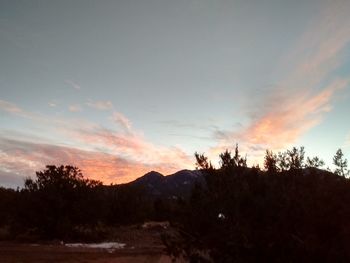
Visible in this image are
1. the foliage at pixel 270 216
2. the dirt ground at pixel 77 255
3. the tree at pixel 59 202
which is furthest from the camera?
the tree at pixel 59 202

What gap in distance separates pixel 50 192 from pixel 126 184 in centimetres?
2071

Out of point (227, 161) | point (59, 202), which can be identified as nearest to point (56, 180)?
point (59, 202)

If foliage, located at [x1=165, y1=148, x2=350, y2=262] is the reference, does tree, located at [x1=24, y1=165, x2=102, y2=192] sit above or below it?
above

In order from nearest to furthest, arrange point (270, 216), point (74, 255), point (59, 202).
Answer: point (270, 216), point (74, 255), point (59, 202)

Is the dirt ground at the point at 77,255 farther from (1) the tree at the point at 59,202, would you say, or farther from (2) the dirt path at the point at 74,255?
(1) the tree at the point at 59,202

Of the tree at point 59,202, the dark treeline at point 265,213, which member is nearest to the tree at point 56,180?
the tree at point 59,202

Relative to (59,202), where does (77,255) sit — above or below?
below

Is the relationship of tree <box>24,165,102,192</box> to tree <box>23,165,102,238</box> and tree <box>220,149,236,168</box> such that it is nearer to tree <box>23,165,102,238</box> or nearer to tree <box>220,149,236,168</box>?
tree <box>23,165,102,238</box>

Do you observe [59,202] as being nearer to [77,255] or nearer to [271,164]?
[77,255]

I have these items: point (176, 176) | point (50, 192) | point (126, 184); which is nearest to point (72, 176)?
point (50, 192)

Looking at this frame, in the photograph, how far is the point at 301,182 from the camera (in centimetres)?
1105

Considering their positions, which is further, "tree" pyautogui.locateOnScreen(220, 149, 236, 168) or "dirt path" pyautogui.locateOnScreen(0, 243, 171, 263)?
"dirt path" pyautogui.locateOnScreen(0, 243, 171, 263)

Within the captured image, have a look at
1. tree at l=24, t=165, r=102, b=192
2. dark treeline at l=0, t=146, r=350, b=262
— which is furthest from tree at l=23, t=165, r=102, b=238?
dark treeline at l=0, t=146, r=350, b=262

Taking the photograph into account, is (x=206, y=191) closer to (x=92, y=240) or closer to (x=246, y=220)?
(x=246, y=220)
